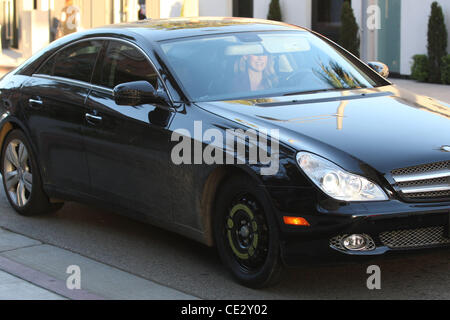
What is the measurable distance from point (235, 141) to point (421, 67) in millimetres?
14070

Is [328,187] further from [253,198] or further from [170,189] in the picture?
[170,189]

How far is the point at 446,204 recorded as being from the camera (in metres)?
5.31

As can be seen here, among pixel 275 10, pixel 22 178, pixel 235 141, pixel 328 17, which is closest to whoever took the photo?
pixel 235 141

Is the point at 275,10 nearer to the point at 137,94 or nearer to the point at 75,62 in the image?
Result: the point at 75,62

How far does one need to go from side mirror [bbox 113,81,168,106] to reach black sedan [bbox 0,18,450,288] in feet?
0.03

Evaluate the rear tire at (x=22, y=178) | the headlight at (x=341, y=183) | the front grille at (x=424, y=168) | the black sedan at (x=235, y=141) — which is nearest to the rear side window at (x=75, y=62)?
the black sedan at (x=235, y=141)

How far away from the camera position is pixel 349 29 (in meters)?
21.1

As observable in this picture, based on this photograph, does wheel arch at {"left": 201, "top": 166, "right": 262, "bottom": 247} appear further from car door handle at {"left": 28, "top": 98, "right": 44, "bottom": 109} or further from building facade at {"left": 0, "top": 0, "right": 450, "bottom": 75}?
building facade at {"left": 0, "top": 0, "right": 450, "bottom": 75}

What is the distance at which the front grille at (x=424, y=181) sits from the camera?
17.3 ft

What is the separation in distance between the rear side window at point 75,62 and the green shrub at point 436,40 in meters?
12.2

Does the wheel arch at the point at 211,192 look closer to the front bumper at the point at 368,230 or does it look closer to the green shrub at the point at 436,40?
the front bumper at the point at 368,230

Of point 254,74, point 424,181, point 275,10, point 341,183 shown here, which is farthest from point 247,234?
point 275,10

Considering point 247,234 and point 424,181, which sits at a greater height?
point 424,181

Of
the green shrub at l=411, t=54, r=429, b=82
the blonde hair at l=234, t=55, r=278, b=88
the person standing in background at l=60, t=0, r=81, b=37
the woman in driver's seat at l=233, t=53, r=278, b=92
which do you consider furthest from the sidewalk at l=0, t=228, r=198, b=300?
the person standing in background at l=60, t=0, r=81, b=37
